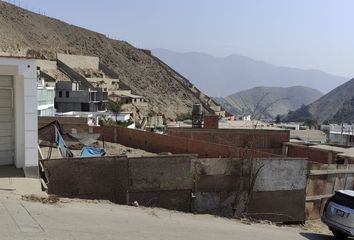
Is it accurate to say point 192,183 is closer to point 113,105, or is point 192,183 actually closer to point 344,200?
point 344,200

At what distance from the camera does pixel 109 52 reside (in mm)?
151875

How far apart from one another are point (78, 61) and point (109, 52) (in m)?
34.9

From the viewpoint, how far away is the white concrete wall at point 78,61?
372ft

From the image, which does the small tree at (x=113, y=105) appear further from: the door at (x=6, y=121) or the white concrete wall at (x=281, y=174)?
the white concrete wall at (x=281, y=174)

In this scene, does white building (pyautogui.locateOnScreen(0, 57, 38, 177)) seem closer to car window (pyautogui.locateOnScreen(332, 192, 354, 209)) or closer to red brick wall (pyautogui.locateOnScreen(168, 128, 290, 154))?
car window (pyautogui.locateOnScreen(332, 192, 354, 209))

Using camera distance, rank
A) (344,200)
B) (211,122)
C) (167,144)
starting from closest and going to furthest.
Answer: (344,200) → (167,144) → (211,122)

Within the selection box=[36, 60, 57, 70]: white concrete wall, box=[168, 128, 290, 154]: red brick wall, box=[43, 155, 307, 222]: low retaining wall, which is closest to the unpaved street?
box=[43, 155, 307, 222]: low retaining wall

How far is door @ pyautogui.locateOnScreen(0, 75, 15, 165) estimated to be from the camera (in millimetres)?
15031

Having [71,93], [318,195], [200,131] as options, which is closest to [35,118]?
[318,195]

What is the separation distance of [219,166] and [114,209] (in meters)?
3.98

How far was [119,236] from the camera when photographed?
9781 millimetres

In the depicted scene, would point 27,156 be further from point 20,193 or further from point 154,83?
point 154,83

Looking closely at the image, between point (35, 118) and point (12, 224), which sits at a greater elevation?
point (35, 118)

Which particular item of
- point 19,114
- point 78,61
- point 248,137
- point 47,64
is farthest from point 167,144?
point 78,61
